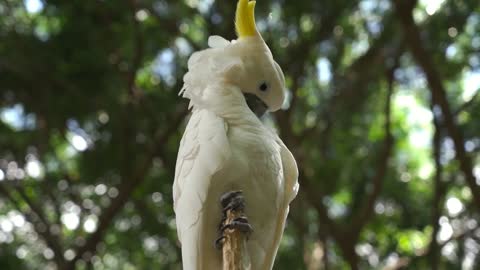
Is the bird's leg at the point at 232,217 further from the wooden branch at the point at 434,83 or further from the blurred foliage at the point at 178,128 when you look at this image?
the wooden branch at the point at 434,83

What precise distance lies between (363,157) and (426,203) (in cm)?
57

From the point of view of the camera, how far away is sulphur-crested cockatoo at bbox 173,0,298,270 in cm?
206

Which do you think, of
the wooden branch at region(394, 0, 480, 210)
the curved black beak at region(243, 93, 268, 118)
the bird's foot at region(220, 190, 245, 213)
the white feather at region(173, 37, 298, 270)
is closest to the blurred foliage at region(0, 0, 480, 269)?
the wooden branch at region(394, 0, 480, 210)

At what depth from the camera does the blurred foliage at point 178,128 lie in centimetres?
448

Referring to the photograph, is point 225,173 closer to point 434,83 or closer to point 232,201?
point 232,201

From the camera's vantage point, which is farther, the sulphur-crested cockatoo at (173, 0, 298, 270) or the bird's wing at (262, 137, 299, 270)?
the bird's wing at (262, 137, 299, 270)

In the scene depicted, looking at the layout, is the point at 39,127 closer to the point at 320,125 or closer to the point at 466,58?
the point at 320,125

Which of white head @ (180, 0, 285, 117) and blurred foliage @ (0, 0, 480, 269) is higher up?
white head @ (180, 0, 285, 117)

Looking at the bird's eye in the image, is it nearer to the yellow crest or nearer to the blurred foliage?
the yellow crest

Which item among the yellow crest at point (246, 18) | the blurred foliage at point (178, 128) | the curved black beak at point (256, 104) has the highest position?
the yellow crest at point (246, 18)

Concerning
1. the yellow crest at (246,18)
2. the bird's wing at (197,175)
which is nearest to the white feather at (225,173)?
the bird's wing at (197,175)

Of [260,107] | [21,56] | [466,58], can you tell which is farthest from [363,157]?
[260,107]

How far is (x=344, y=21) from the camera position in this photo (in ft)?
16.4

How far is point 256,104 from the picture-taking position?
2.30 meters
